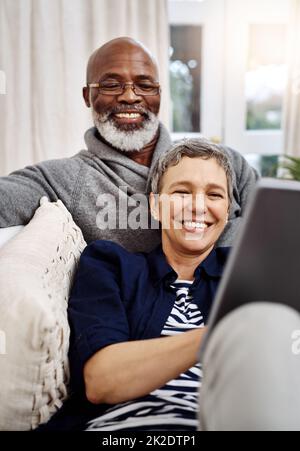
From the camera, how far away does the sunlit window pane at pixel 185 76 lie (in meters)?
2.85

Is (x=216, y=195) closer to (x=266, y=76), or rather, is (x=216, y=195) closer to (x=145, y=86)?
(x=145, y=86)

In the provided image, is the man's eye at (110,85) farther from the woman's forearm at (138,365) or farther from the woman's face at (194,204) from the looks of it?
the woman's forearm at (138,365)

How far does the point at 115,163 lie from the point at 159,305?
57 cm

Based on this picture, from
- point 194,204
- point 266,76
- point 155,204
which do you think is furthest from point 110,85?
point 266,76

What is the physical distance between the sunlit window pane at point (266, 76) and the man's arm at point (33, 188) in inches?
70.4

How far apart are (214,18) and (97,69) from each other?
1.54 m

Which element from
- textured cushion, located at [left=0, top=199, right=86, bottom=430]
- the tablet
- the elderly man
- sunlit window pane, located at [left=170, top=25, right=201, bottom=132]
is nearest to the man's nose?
the elderly man

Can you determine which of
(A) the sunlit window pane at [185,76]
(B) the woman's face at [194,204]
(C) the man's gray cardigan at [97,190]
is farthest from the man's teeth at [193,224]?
(A) the sunlit window pane at [185,76]

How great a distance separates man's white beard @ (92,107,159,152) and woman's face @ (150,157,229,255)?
0.40m

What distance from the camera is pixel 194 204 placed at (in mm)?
1067

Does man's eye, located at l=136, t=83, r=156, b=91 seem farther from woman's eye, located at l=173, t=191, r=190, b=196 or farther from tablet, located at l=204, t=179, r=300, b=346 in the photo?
tablet, located at l=204, t=179, r=300, b=346

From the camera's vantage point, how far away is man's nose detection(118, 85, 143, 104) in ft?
A: 4.86
